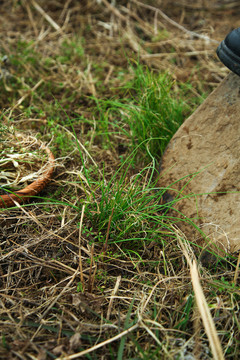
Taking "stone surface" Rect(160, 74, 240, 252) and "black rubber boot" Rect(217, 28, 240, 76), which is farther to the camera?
"stone surface" Rect(160, 74, 240, 252)

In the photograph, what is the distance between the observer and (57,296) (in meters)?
1.35

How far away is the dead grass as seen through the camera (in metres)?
1.21

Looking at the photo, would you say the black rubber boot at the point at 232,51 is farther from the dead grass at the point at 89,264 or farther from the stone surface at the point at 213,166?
the dead grass at the point at 89,264

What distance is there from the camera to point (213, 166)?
1.71 m

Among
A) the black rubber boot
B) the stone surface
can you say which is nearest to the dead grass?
the stone surface

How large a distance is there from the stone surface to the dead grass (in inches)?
5.2

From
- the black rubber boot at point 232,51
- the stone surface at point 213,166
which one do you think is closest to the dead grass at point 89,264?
the stone surface at point 213,166

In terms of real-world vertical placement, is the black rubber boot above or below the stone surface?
above

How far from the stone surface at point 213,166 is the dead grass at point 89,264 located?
0.13 m

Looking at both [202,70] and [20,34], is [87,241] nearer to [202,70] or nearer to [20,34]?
[202,70]

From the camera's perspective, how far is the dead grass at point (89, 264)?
1215 millimetres

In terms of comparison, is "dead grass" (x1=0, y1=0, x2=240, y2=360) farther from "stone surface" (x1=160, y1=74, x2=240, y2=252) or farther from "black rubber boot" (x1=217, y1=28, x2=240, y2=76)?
"black rubber boot" (x1=217, y1=28, x2=240, y2=76)

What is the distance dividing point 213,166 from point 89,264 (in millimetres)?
813

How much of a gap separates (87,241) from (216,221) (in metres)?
0.65
